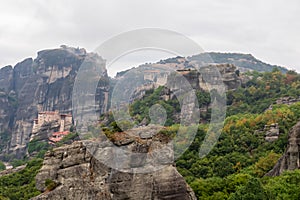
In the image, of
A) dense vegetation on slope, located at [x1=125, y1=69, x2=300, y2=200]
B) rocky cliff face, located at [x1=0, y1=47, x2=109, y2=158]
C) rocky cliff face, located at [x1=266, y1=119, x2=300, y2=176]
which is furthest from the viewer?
rocky cliff face, located at [x1=0, y1=47, x2=109, y2=158]

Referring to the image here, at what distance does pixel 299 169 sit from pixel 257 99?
36.1 metres

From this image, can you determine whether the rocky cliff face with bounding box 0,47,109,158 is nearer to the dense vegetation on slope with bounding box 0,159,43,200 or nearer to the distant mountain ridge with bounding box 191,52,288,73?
the dense vegetation on slope with bounding box 0,159,43,200

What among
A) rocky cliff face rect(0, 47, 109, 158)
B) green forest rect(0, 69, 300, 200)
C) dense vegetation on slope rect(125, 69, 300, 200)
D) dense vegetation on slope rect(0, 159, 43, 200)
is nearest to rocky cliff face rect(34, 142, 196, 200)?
green forest rect(0, 69, 300, 200)

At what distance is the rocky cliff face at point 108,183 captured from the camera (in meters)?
17.4

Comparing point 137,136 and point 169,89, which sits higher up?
point 169,89

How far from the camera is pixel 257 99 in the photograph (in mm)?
56906

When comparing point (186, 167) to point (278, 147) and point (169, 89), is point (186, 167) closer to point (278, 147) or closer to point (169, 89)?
point (278, 147)

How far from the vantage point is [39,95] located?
9962 cm

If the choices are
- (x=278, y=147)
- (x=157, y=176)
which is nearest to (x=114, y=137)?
(x=157, y=176)

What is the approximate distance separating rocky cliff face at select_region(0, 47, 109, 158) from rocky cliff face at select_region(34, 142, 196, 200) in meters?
74.8

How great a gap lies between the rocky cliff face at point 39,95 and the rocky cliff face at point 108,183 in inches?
2946

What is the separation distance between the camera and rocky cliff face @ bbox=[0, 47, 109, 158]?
94375 millimetres

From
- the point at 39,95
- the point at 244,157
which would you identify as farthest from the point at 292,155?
the point at 39,95

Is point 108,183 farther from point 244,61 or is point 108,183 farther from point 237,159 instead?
point 244,61
